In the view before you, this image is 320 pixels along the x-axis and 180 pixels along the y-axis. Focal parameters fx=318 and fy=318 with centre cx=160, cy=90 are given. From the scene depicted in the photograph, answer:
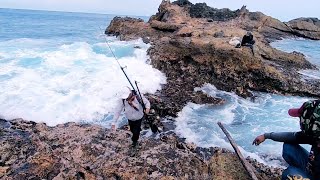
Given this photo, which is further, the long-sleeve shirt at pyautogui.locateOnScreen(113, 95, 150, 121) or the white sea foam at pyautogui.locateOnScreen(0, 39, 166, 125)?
the white sea foam at pyautogui.locateOnScreen(0, 39, 166, 125)

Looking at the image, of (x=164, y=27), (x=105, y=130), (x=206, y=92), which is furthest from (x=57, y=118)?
(x=164, y=27)

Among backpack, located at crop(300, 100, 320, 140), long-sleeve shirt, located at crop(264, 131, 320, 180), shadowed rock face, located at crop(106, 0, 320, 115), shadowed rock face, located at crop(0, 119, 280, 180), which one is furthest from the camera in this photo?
shadowed rock face, located at crop(106, 0, 320, 115)

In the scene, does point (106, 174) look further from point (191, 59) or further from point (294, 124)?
point (191, 59)

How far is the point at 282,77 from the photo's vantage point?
40.3 ft

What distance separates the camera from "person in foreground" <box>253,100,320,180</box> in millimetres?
3531

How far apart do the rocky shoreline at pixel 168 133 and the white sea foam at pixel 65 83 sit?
2.75ft

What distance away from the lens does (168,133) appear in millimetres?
8266

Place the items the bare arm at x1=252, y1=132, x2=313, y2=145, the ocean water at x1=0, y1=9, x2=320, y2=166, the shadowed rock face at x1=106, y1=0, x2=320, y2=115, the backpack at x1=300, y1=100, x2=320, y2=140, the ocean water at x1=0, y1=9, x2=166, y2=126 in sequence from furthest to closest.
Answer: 1. the shadowed rock face at x1=106, y1=0, x2=320, y2=115
2. the ocean water at x1=0, y1=9, x2=166, y2=126
3. the ocean water at x1=0, y1=9, x2=320, y2=166
4. the bare arm at x1=252, y1=132, x2=313, y2=145
5. the backpack at x1=300, y1=100, x2=320, y2=140

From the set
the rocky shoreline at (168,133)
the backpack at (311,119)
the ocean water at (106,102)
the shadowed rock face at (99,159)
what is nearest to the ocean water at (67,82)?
the ocean water at (106,102)

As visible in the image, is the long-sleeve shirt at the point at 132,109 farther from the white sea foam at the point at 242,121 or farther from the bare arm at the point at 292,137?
the white sea foam at the point at 242,121

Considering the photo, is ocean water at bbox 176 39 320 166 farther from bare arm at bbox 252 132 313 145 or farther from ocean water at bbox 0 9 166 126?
bare arm at bbox 252 132 313 145

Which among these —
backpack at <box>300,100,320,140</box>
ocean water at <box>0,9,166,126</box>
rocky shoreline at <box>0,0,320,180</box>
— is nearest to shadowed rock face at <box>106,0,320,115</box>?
rocky shoreline at <box>0,0,320,180</box>

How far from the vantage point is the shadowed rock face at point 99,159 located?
484 cm

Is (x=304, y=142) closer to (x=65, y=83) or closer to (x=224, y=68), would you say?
(x=224, y=68)
